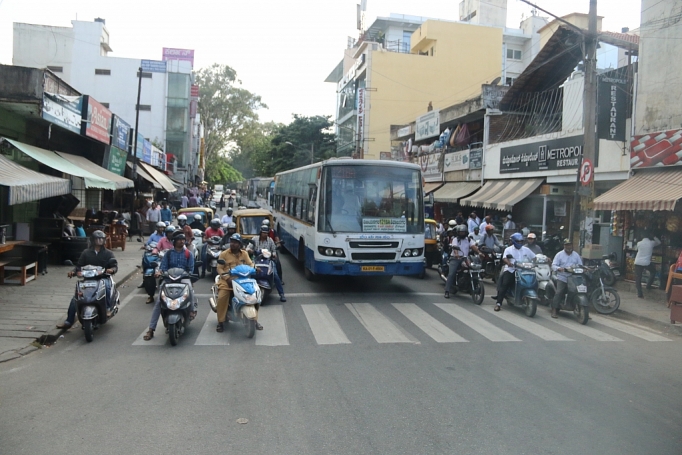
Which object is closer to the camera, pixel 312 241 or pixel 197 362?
pixel 197 362

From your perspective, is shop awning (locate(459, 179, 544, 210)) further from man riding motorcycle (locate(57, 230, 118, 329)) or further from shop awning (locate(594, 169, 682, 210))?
man riding motorcycle (locate(57, 230, 118, 329))

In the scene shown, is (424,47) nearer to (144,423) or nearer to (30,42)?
(30,42)

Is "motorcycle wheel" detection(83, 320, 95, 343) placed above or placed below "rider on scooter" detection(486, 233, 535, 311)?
below

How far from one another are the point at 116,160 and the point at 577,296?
18091 millimetres

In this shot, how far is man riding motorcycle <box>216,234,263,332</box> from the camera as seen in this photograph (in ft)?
30.5

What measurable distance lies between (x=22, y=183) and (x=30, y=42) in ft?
145

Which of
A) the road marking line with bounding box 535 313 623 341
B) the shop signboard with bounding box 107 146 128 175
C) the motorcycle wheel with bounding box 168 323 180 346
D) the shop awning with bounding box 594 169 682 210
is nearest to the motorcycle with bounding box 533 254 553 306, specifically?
the road marking line with bounding box 535 313 623 341

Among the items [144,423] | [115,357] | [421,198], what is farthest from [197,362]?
[421,198]

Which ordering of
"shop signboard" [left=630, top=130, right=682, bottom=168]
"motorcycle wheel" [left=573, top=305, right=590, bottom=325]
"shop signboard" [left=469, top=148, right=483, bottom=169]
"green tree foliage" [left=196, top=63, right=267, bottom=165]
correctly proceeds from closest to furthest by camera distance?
"motorcycle wheel" [left=573, top=305, right=590, bottom=325] < "shop signboard" [left=630, top=130, right=682, bottom=168] < "shop signboard" [left=469, top=148, right=483, bottom=169] < "green tree foliage" [left=196, top=63, right=267, bottom=165]

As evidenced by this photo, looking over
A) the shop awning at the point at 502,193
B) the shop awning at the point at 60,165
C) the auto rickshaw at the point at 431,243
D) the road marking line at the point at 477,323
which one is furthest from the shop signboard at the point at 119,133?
the road marking line at the point at 477,323

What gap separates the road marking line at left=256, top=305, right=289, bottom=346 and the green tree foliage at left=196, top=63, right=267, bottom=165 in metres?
60.1

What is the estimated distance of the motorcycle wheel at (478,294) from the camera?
12.6m

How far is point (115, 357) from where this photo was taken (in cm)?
774

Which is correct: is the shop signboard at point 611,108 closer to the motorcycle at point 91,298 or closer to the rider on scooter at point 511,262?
the rider on scooter at point 511,262
